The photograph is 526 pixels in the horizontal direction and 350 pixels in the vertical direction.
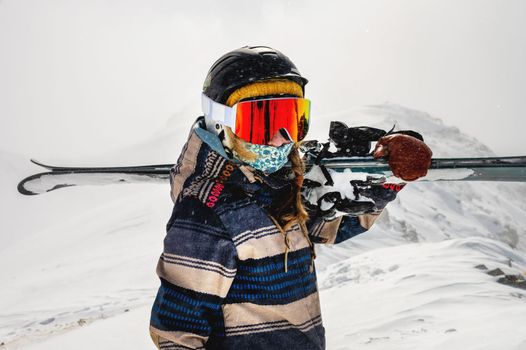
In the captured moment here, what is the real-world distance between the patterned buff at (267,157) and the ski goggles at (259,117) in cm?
3

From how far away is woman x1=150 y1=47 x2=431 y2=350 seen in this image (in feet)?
5.33

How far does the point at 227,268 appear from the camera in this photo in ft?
5.37

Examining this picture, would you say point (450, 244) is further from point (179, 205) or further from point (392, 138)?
point (179, 205)

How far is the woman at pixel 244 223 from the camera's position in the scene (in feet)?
5.33

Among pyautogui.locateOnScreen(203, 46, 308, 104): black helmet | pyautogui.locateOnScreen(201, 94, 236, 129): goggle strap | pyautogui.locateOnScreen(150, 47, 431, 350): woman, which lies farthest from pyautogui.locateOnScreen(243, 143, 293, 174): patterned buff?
pyautogui.locateOnScreen(203, 46, 308, 104): black helmet

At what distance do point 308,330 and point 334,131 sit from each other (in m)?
1.03

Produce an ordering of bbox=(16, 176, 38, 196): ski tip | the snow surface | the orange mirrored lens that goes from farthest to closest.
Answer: the snow surface, bbox=(16, 176, 38, 196): ski tip, the orange mirrored lens

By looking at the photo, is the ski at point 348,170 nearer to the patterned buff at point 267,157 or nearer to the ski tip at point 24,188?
the ski tip at point 24,188

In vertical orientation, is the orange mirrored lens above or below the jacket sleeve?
above

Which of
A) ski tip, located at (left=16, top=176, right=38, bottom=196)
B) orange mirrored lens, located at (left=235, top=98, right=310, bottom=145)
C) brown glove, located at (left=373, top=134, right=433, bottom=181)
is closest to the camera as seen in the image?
brown glove, located at (left=373, top=134, right=433, bottom=181)

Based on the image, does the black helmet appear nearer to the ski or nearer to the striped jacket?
the striped jacket

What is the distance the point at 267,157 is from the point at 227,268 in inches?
24.0

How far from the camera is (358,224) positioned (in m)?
2.33

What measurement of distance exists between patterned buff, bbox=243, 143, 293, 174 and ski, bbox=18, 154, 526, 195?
24 centimetres
